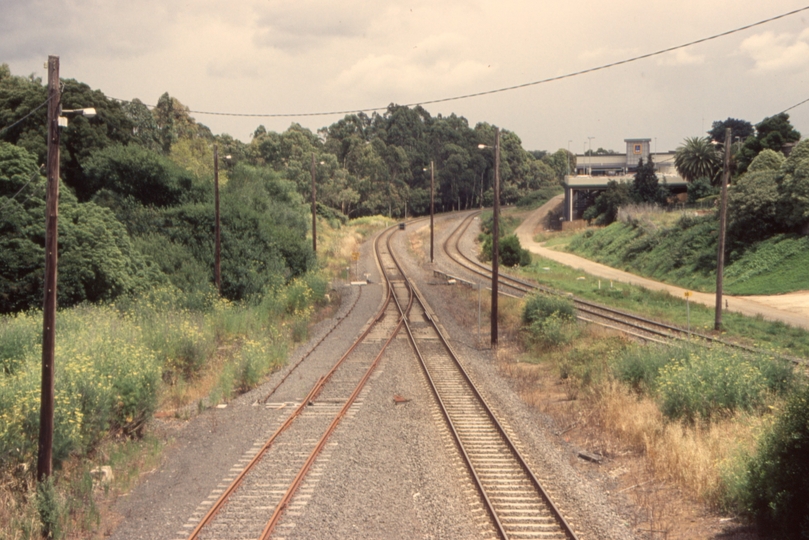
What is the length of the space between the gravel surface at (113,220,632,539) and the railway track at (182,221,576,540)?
204 mm

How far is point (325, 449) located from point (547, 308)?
1506 centimetres

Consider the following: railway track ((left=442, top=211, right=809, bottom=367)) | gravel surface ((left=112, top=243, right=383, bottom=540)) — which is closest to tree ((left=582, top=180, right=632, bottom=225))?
railway track ((left=442, top=211, right=809, bottom=367))

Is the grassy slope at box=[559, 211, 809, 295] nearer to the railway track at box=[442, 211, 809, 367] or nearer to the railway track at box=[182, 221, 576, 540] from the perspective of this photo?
the railway track at box=[442, 211, 809, 367]

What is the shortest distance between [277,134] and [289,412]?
251 feet

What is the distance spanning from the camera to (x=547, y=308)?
85.4ft

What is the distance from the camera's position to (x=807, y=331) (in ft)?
91.2

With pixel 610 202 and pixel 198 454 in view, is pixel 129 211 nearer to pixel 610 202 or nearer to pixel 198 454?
pixel 198 454

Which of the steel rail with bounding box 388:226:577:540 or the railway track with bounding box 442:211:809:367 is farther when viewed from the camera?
the railway track with bounding box 442:211:809:367

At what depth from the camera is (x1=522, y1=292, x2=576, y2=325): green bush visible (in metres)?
25.6

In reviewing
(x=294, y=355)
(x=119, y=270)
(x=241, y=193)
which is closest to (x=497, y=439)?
(x=294, y=355)

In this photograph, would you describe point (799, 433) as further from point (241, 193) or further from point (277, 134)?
point (277, 134)

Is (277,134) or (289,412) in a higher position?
(277,134)

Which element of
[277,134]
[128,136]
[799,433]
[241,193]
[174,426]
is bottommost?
[174,426]

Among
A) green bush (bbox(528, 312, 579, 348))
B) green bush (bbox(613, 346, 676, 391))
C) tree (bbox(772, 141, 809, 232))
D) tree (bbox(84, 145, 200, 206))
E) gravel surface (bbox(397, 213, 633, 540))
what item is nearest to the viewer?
gravel surface (bbox(397, 213, 633, 540))
